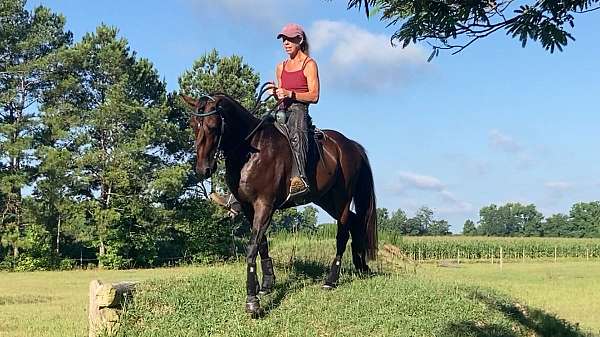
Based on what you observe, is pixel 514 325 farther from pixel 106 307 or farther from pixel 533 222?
pixel 533 222

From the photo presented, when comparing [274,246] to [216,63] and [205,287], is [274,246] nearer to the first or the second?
[205,287]

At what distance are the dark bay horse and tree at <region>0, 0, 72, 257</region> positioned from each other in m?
37.2

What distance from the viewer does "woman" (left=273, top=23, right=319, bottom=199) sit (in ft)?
26.2

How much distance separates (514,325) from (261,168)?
4206mm

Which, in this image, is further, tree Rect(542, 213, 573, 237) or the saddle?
tree Rect(542, 213, 573, 237)

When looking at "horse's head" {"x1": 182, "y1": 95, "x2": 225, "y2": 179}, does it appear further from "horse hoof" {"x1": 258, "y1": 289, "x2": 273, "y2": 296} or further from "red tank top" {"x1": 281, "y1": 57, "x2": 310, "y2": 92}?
"horse hoof" {"x1": 258, "y1": 289, "x2": 273, "y2": 296}

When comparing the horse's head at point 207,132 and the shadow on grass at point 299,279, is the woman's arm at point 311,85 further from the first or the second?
the shadow on grass at point 299,279

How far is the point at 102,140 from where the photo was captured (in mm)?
45000

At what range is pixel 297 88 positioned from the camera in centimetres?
834

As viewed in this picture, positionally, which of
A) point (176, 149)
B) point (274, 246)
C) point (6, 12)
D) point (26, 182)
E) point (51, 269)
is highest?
point (6, 12)

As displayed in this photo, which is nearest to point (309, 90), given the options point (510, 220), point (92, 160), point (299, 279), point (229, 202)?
point (229, 202)

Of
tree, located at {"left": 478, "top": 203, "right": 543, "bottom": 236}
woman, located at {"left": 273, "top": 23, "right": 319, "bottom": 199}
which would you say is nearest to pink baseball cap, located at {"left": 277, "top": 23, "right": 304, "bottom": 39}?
woman, located at {"left": 273, "top": 23, "right": 319, "bottom": 199}

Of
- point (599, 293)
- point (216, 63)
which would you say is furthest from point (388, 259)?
point (216, 63)

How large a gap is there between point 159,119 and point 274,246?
1342 inches
